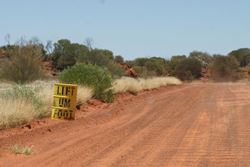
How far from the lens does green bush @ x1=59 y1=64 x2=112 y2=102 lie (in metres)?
31.7

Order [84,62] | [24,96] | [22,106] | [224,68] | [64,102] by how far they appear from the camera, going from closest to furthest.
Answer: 1. [22,106]
2. [24,96]
3. [64,102]
4. [84,62]
5. [224,68]

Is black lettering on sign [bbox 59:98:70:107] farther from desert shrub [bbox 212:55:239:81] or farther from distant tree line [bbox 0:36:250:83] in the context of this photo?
desert shrub [bbox 212:55:239:81]

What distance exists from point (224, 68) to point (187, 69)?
6.20 metres

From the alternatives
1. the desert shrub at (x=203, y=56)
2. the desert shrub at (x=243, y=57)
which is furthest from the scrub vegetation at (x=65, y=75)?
the desert shrub at (x=203, y=56)

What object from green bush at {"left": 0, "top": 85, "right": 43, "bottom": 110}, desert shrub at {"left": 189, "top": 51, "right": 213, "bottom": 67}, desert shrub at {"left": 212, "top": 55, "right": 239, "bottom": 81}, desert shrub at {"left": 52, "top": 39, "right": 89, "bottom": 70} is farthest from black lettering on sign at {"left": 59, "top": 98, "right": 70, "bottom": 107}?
desert shrub at {"left": 189, "top": 51, "right": 213, "bottom": 67}

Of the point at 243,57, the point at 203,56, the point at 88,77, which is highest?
the point at 243,57

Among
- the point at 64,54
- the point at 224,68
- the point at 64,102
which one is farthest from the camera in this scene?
the point at 224,68

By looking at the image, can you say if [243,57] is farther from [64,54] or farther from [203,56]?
[64,54]

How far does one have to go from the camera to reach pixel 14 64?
43.4 metres

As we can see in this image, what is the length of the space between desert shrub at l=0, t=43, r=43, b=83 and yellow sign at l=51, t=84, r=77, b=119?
69.1ft

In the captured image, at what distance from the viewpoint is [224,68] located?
99.3 meters

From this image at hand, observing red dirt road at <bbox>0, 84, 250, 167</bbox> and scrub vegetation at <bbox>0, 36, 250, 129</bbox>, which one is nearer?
red dirt road at <bbox>0, 84, 250, 167</bbox>

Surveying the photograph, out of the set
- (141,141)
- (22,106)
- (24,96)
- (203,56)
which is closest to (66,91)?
(24,96)

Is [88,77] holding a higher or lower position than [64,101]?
higher
